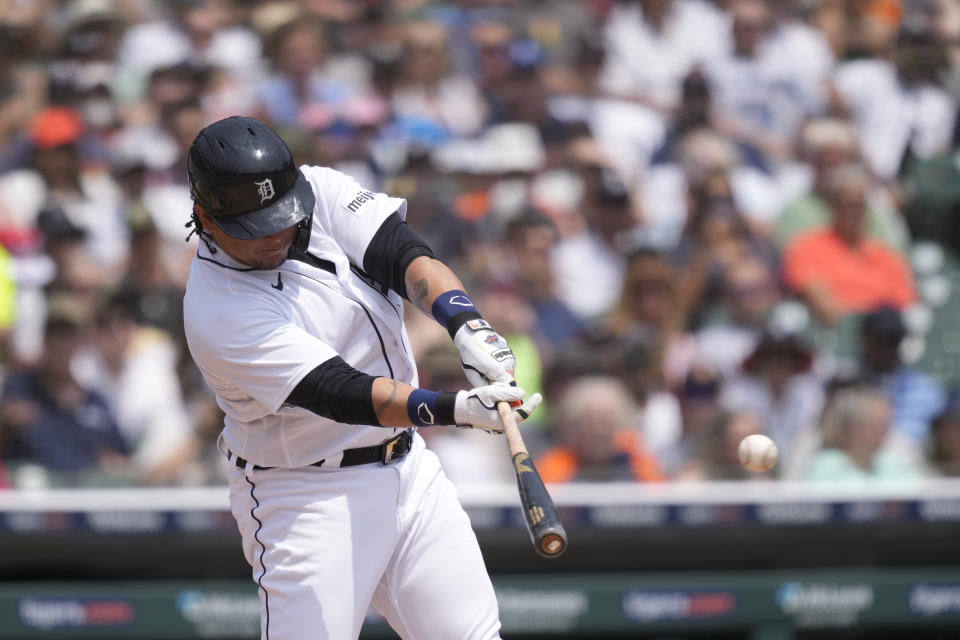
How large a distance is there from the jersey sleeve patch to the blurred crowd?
193cm

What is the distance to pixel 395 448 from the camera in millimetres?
3475

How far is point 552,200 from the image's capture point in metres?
6.78

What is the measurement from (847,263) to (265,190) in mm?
4200

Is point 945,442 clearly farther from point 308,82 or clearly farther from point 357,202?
point 308,82

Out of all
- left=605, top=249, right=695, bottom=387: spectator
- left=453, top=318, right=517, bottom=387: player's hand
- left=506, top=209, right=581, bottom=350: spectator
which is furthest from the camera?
left=506, top=209, right=581, bottom=350: spectator

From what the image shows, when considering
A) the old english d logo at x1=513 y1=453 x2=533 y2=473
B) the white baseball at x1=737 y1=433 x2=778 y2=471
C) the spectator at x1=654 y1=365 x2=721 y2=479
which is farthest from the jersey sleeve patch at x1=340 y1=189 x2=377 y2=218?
the spectator at x1=654 y1=365 x2=721 y2=479

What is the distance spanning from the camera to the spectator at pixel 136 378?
5477mm

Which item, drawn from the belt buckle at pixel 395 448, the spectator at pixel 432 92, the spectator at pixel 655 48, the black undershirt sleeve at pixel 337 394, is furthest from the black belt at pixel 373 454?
the spectator at pixel 655 48

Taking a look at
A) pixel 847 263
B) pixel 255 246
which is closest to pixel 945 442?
pixel 847 263

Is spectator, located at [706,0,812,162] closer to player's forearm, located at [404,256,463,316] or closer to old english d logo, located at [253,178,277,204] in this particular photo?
player's forearm, located at [404,256,463,316]

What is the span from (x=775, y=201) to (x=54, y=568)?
13.3ft

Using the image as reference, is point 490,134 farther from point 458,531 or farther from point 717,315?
point 458,531

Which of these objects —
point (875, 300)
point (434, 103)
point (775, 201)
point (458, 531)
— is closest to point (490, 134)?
point (434, 103)

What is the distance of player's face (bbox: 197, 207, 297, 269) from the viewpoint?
3.20 m
